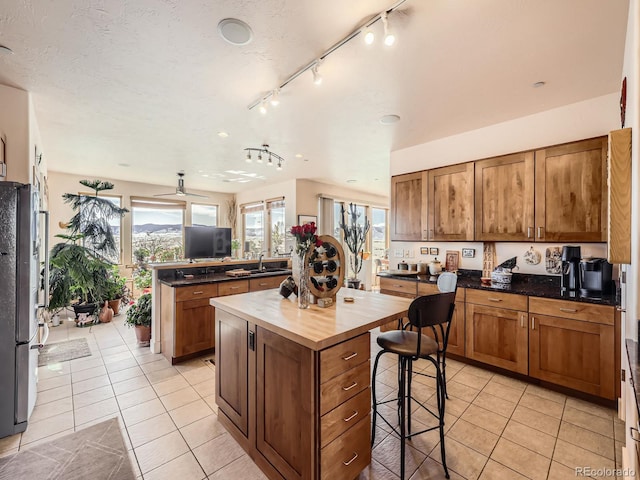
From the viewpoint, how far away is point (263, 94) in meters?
2.63

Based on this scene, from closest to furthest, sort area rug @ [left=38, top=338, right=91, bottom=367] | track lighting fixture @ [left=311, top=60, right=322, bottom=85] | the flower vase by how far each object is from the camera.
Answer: the flower vase, track lighting fixture @ [left=311, top=60, right=322, bottom=85], area rug @ [left=38, top=338, right=91, bottom=367]

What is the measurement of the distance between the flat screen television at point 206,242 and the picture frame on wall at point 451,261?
10.2 ft

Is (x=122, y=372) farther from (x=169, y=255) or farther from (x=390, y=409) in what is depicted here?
(x=169, y=255)

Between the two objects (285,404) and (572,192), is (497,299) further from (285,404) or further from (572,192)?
(285,404)

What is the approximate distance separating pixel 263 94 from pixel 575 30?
7.60ft

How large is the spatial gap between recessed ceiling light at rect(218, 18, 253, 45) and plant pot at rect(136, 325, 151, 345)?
3.45 metres

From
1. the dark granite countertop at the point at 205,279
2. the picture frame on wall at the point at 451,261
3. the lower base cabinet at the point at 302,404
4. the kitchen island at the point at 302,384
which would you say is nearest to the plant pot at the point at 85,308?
the dark granite countertop at the point at 205,279

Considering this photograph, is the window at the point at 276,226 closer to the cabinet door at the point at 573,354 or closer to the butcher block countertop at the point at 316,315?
the butcher block countertop at the point at 316,315

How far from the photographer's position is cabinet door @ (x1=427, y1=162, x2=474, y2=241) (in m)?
3.40

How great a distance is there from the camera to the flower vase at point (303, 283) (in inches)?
74.4

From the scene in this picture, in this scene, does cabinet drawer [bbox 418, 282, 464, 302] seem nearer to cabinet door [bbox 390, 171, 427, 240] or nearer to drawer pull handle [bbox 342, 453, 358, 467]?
cabinet door [bbox 390, 171, 427, 240]

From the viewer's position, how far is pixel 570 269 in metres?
2.64

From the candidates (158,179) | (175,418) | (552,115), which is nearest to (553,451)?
(175,418)

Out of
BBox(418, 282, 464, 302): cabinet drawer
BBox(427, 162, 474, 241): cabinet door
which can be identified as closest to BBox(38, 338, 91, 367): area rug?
BBox(418, 282, 464, 302): cabinet drawer
